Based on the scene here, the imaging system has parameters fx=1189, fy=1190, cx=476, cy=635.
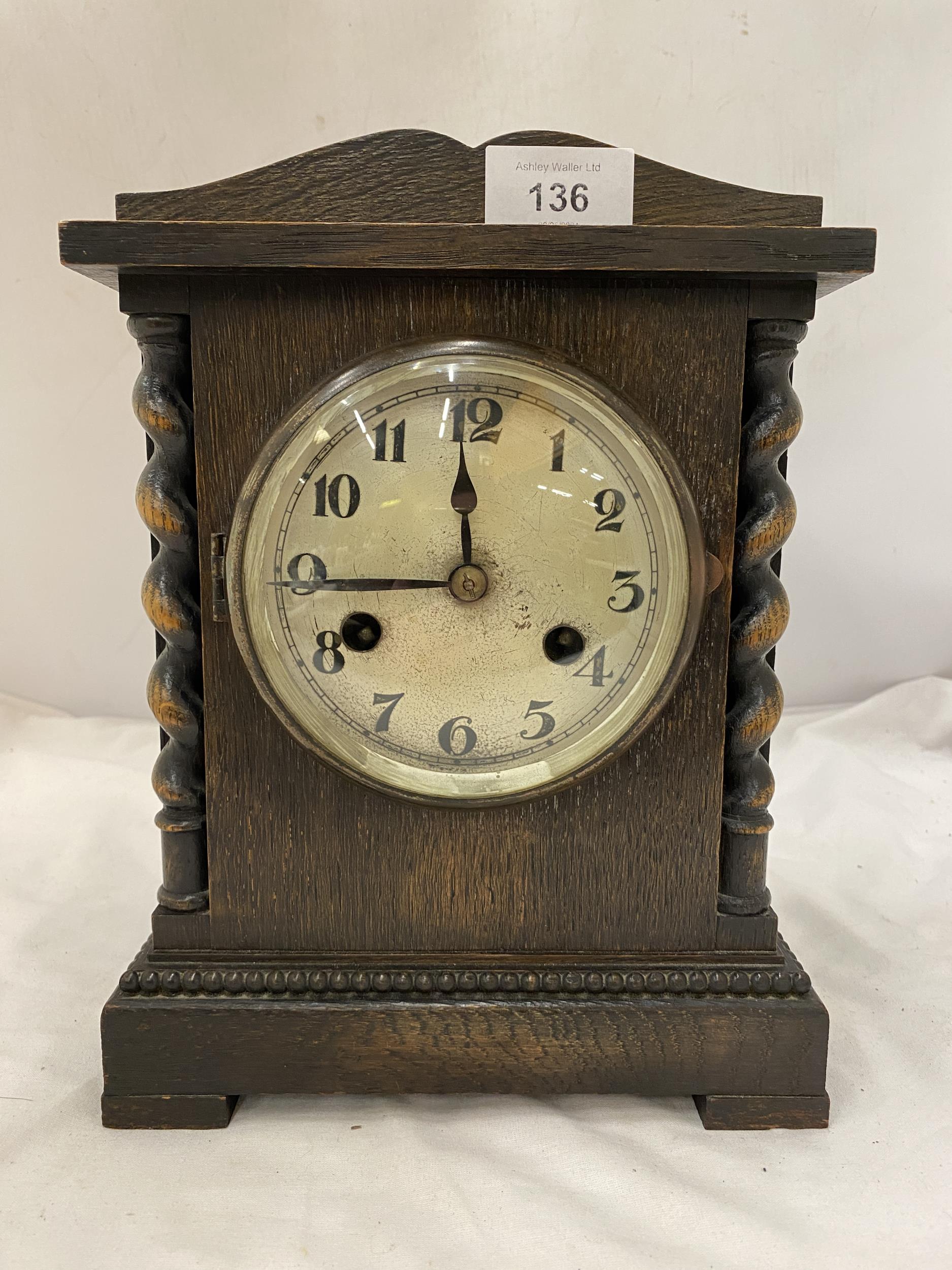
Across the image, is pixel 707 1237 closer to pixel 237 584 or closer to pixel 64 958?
pixel 237 584

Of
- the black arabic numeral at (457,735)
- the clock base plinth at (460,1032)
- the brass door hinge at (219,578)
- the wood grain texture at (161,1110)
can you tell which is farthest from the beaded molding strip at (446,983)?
the brass door hinge at (219,578)

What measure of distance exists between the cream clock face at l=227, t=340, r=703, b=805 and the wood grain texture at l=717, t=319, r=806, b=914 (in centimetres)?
7

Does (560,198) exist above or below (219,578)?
above

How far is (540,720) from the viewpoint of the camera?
122cm

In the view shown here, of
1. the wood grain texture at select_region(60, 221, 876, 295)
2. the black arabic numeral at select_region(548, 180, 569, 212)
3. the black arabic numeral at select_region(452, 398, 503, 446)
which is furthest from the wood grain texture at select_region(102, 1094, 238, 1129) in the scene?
the black arabic numeral at select_region(548, 180, 569, 212)

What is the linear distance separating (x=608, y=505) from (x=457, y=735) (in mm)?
280

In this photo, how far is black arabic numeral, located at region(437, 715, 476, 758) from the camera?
4.00 feet

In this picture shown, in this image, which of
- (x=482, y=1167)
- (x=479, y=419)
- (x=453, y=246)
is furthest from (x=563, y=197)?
(x=482, y=1167)

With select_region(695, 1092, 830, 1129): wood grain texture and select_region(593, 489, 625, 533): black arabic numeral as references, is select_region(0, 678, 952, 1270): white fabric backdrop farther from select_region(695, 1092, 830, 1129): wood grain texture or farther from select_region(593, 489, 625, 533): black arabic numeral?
select_region(593, 489, 625, 533): black arabic numeral

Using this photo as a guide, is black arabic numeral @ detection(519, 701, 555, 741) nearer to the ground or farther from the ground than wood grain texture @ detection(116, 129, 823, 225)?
nearer to the ground

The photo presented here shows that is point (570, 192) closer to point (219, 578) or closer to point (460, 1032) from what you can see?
point (219, 578)

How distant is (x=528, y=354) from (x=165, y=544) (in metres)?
0.41

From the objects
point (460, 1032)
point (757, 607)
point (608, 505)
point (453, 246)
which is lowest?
point (460, 1032)

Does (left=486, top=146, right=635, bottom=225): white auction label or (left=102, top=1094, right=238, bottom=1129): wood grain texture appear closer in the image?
(left=486, top=146, right=635, bottom=225): white auction label
